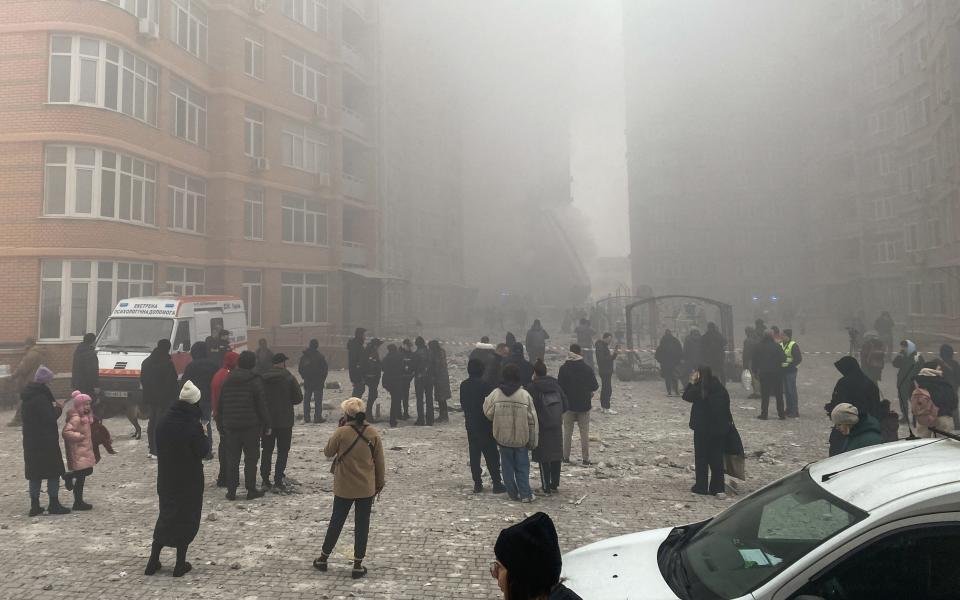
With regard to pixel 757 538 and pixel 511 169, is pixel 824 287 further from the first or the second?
pixel 757 538

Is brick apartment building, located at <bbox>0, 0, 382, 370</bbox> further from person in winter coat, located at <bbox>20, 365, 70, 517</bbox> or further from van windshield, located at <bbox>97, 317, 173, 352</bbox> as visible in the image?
person in winter coat, located at <bbox>20, 365, 70, 517</bbox>

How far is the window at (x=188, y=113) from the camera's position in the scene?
21.3 meters

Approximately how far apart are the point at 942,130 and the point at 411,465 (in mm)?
28853

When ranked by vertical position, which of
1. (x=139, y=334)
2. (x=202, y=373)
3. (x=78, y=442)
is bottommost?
(x=78, y=442)

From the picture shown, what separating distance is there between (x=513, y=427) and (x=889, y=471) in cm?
446

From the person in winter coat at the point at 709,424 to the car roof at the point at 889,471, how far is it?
3808 millimetres

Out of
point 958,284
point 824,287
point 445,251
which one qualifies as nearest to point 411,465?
point 958,284

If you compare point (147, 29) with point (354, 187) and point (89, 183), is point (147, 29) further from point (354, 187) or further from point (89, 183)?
point (354, 187)

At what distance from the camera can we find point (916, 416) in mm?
6848

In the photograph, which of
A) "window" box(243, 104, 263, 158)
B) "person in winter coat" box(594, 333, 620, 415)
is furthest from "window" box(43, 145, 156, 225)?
"person in winter coat" box(594, 333, 620, 415)

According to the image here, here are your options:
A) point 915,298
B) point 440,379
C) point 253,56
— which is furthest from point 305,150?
point 915,298

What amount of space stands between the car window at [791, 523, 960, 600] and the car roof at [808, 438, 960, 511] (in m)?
0.15

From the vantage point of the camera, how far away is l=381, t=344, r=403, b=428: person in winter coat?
11.4 metres

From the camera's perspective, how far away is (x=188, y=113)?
72.6 feet
